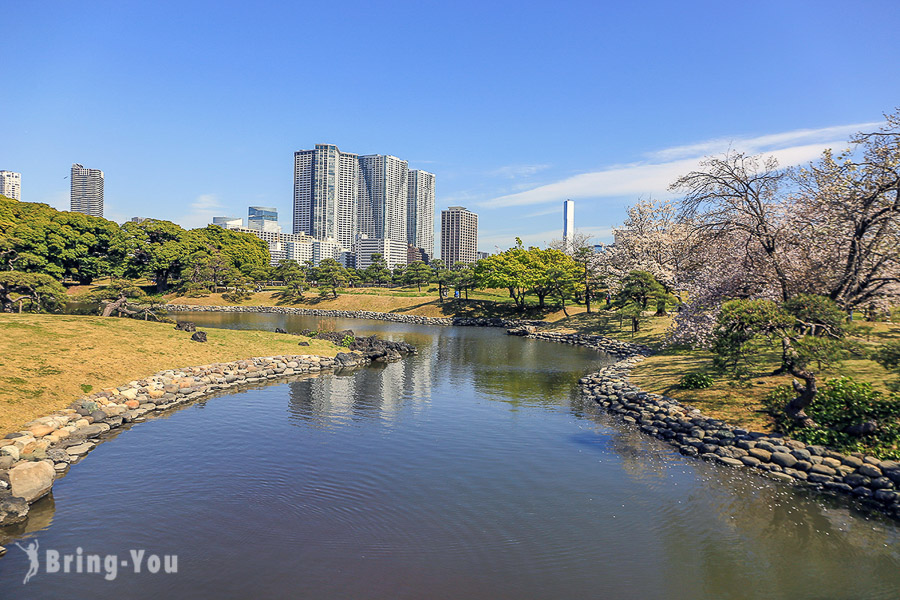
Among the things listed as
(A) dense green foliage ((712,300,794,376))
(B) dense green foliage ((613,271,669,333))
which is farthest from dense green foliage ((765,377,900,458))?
(B) dense green foliage ((613,271,669,333))

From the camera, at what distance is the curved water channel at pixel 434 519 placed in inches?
411

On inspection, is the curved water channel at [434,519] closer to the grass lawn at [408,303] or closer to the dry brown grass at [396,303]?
the grass lawn at [408,303]

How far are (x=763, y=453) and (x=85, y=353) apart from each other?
29454mm

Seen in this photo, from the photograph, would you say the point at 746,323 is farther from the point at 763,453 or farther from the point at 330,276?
the point at 330,276

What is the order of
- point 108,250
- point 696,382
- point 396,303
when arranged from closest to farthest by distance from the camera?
point 696,382
point 108,250
point 396,303

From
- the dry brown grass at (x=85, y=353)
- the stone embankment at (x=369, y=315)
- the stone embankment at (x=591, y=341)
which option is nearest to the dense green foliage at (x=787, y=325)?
the stone embankment at (x=591, y=341)

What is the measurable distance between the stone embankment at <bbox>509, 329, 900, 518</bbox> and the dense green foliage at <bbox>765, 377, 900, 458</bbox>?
45 cm

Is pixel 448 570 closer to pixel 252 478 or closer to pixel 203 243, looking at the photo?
pixel 252 478

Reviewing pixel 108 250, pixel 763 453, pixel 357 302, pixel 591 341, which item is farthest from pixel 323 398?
pixel 108 250

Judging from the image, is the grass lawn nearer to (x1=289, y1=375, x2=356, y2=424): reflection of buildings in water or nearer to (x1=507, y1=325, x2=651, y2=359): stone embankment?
(x1=507, y1=325, x2=651, y2=359): stone embankment

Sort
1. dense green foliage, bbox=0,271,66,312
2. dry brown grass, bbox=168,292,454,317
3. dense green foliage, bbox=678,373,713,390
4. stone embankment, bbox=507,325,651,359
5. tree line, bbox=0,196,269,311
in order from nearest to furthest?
dense green foliage, bbox=678,373,713,390 → dense green foliage, bbox=0,271,66,312 → stone embankment, bbox=507,325,651,359 → tree line, bbox=0,196,269,311 → dry brown grass, bbox=168,292,454,317

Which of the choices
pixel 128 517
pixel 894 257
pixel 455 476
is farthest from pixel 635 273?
pixel 128 517

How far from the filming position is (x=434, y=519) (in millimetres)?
13125

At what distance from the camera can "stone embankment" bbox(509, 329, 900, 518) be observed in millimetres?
14938
